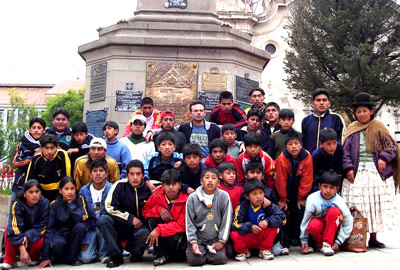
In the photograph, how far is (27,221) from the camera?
5.24 m

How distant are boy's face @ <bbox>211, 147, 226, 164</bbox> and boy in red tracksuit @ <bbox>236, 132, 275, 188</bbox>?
27 centimetres

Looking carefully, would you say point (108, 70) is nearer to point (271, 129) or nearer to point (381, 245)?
point (271, 129)

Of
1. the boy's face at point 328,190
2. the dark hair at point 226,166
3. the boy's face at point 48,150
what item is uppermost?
the boy's face at point 48,150

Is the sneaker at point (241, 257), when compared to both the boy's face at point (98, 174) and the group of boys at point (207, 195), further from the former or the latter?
the boy's face at point (98, 174)

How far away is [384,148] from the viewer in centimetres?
586

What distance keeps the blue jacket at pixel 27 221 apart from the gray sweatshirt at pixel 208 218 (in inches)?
68.6

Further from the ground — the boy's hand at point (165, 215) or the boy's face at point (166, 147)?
the boy's face at point (166, 147)

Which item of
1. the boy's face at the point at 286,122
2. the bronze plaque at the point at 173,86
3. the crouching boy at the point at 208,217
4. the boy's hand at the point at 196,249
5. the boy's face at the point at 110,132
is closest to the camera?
the boy's hand at the point at 196,249

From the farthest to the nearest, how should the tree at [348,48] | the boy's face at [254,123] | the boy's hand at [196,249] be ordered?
the tree at [348,48] < the boy's face at [254,123] < the boy's hand at [196,249]

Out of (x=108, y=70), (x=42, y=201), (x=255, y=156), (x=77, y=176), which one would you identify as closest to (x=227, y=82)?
(x=108, y=70)

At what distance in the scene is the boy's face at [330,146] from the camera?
5.74 metres

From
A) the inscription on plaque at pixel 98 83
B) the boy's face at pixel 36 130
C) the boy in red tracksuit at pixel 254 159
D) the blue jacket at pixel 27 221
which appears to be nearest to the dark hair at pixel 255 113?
the boy in red tracksuit at pixel 254 159

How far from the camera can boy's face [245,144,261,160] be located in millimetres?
5685

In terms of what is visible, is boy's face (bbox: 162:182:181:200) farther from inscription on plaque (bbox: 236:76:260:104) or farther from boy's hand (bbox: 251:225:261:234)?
inscription on plaque (bbox: 236:76:260:104)
